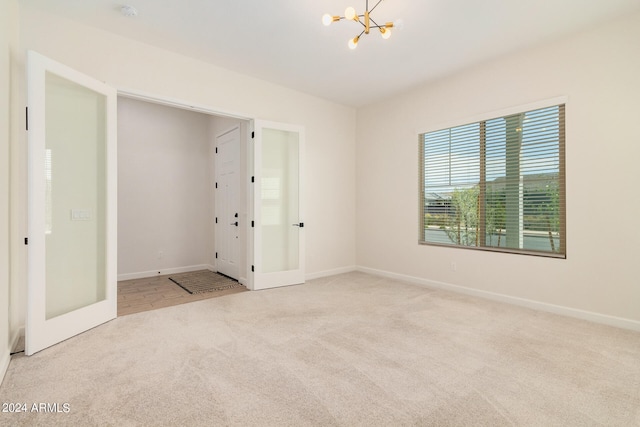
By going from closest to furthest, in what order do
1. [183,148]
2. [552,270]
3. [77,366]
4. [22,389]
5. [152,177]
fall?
[22,389] < [77,366] < [552,270] < [152,177] < [183,148]

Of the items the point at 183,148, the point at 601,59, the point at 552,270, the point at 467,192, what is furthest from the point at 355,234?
the point at 601,59

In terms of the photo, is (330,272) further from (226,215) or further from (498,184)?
(498,184)

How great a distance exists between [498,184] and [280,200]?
310 cm

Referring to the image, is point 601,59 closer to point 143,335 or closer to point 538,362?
point 538,362

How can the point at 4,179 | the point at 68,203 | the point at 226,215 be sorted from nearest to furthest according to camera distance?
the point at 4,179
the point at 68,203
the point at 226,215

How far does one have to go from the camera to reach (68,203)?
3004 mm

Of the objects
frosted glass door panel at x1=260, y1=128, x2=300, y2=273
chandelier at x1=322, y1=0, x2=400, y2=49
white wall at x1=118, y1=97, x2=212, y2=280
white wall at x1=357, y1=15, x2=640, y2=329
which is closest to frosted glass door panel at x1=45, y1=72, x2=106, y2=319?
frosted glass door panel at x1=260, y1=128, x2=300, y2=273

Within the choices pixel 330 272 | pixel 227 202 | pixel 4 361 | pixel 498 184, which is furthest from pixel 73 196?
pixel 498 184

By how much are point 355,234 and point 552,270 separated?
3.15 meters

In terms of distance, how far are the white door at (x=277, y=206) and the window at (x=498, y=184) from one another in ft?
6.58

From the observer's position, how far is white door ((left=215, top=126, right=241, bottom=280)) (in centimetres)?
534

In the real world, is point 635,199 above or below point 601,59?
below

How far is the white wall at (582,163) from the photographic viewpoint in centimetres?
310

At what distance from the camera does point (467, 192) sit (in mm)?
4457
